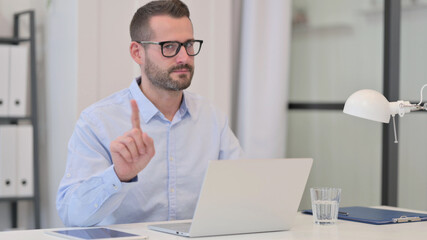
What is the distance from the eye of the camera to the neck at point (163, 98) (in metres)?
2.42

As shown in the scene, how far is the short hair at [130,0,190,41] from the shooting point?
242 centimetres

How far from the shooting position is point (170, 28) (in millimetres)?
2383

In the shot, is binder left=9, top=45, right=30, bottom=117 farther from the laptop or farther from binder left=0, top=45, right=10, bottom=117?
the laptop

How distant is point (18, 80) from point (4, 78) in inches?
2.6

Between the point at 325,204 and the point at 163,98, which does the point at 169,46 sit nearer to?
the point at 163,98

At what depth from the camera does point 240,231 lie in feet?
5.82

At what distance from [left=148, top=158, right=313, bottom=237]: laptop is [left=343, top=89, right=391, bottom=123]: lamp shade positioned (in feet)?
0.73

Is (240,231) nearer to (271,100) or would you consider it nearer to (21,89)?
(21,89)

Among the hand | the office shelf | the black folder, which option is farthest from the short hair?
the office shelf

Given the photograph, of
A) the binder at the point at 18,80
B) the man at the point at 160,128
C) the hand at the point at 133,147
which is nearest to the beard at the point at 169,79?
the man at the point at 160,128

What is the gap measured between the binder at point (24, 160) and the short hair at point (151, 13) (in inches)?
38.6

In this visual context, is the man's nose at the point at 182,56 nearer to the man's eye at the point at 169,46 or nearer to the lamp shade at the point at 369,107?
the man's eye at the point at 169,46

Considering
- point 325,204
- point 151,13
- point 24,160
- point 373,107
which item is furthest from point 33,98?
point 373,107

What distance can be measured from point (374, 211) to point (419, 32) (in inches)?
55.0
